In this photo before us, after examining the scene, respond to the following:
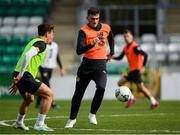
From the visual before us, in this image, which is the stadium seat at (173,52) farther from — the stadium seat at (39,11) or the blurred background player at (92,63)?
the blurred background player at (92,63)

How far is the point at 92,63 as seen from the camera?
14.7 m

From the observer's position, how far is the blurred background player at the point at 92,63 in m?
14.4

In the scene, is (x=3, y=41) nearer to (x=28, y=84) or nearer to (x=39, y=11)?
(x=39, y=11)

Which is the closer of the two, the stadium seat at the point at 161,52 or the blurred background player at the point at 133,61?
the blurred background player at the point at 133,61

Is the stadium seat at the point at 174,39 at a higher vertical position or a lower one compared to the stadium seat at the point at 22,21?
lower

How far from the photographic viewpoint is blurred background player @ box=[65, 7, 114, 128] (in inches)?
567

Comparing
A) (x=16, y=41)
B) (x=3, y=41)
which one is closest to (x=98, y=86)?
(x=16, y=41)

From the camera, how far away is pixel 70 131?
13500mm

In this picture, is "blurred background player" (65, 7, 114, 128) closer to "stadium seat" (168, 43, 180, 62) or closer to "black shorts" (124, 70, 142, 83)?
"black shorts" (124, 70, 142, 83)

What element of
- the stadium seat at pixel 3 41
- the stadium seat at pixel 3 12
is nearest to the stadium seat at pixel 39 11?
the stadium seat at pixel 3 12

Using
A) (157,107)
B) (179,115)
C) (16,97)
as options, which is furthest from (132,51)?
(16,97)

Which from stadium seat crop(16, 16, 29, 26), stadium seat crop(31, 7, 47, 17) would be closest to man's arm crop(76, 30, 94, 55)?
stadium seat crop(16, 16, 29, 26)

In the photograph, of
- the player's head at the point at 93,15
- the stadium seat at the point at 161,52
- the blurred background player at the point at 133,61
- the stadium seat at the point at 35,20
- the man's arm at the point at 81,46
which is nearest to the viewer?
the man's arm at the point at 81,46

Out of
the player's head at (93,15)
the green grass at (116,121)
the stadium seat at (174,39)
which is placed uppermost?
the player's head at (93,15)
